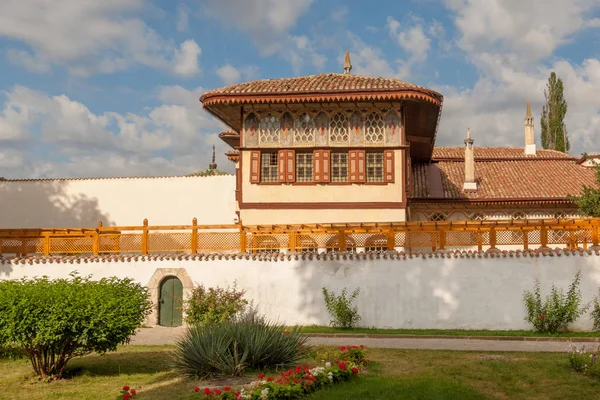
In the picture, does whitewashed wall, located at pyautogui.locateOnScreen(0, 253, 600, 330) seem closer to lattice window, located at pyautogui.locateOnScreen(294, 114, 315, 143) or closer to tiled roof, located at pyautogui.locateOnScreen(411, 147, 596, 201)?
lattice window, located at pyautogui.locateOnScreen(294, 114, 315, 143)

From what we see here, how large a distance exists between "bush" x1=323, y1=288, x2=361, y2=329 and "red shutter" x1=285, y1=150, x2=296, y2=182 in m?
5.53

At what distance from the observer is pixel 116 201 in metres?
27.5

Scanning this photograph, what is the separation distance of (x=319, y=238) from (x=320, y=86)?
5.50 metres

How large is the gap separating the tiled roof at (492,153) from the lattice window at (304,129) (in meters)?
11.0

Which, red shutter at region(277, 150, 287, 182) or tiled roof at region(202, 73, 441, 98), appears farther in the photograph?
red shutter at region(277, 150, 287, 182)

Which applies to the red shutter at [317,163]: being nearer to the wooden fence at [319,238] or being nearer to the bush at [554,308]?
the wooden fence at [319,238]

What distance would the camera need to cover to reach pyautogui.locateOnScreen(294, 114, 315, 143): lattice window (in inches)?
819

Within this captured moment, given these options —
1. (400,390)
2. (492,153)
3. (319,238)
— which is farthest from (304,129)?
(492,153)

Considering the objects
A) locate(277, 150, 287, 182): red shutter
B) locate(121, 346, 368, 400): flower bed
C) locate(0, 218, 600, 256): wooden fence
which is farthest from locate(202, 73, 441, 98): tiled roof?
locate(121, 346, 368, 400): flower bed

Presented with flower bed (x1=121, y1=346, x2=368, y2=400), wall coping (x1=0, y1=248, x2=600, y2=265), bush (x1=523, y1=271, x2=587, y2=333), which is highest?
wall coping (x1=0, y1=248, x2=600, y2=265)

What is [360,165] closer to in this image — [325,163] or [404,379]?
[325,163]

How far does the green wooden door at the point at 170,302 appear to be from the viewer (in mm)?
17156

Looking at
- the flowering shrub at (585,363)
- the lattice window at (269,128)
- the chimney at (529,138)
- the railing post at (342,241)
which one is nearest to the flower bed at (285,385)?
the flowering shrub at (585,363)

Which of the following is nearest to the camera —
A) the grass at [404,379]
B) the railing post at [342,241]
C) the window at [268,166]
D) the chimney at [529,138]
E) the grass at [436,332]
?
the grass at [404,379]
